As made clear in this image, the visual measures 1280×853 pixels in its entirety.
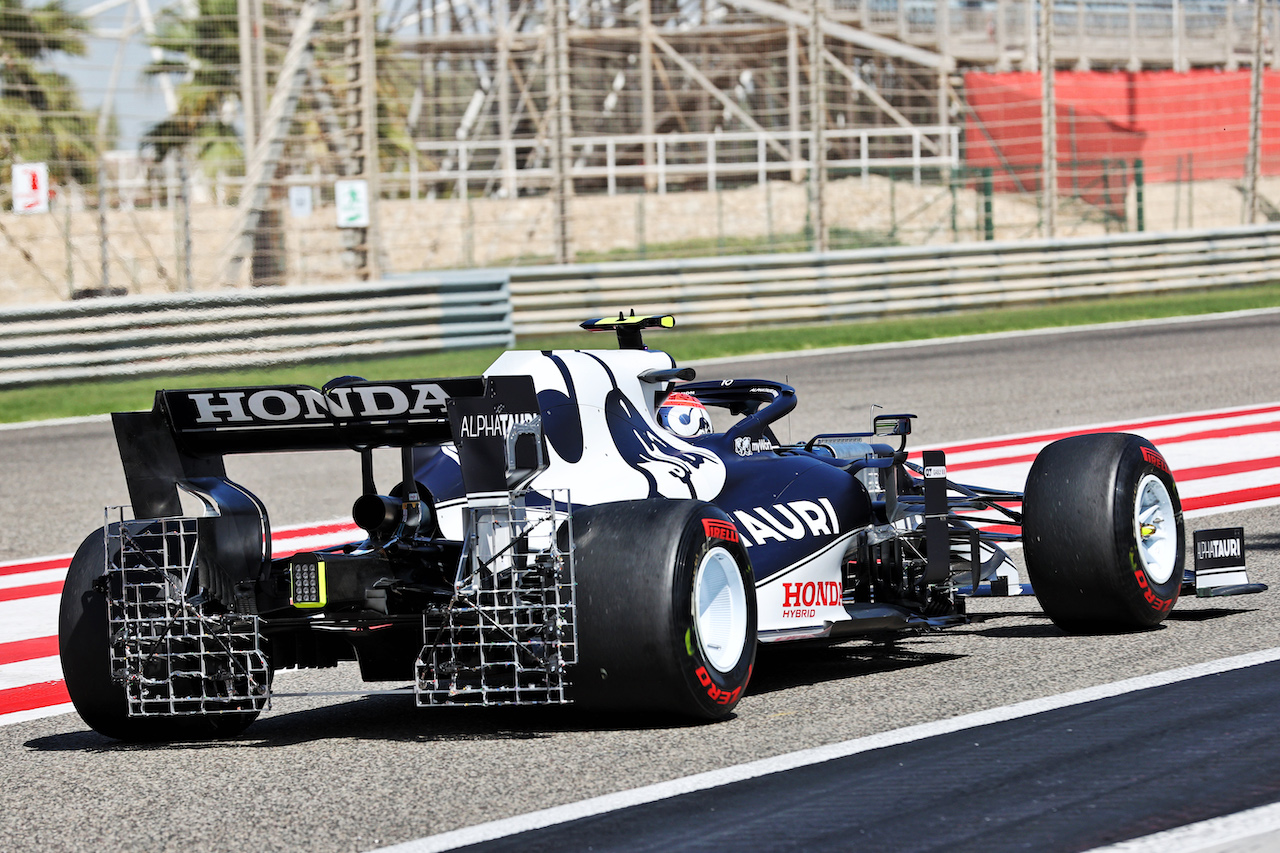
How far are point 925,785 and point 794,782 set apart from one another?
0.35 meters

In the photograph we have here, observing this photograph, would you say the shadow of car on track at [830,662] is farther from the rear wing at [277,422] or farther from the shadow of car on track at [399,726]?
the rear wing at [277,422]

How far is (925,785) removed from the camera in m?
4.49

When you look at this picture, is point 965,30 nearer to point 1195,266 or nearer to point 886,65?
point 886,65

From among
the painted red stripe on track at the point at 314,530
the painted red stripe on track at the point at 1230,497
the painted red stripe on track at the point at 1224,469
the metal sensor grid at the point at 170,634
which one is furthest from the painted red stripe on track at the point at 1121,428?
the metal sensor grid at the point at 170,634

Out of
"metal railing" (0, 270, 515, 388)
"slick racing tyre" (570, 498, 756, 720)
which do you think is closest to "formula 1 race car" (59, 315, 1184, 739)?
"slick racing tyre" (570, 498, 756, 720)

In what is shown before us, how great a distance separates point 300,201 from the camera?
2039 centimetres

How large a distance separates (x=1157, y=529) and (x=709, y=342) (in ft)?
45.4

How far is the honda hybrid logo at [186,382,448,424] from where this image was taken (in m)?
5.43

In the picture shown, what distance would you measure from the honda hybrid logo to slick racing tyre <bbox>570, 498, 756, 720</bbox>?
2.01 ft

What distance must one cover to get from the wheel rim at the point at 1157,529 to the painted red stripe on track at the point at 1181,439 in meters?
4.72

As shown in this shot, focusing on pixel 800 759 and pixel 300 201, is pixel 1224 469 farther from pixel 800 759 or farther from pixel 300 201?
pixel 300 201

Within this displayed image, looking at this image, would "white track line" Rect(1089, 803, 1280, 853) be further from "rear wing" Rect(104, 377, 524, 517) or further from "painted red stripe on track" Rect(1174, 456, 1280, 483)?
"painted red stripe on track" Rect(1174, 456, 1280, 483)

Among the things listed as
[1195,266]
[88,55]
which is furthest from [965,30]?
[88,55]

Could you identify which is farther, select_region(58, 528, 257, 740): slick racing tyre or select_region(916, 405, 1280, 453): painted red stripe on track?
select_region(916, 405, 1280, 453): painted red stripe on track
